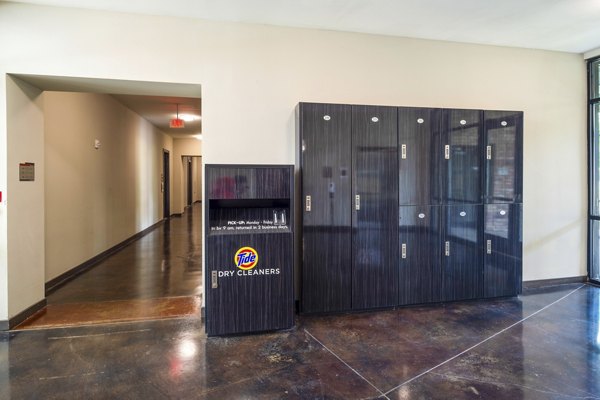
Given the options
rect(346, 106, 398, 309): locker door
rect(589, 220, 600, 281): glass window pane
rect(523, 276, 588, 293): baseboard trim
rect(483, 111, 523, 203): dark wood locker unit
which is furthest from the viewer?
rect(589, 220, 600, 281): glass window pane

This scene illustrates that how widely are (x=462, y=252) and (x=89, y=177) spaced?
5.41m

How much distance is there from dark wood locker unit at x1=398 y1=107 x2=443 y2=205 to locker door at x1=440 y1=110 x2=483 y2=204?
10cm

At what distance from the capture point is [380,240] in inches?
139

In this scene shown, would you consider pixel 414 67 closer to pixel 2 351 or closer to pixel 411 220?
pixel 411 220

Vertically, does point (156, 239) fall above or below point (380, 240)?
below

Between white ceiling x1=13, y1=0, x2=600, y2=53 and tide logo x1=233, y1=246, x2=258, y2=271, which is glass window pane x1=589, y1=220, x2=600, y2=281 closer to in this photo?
white ceiling x1=13, y1=0, x2=600, y2=53

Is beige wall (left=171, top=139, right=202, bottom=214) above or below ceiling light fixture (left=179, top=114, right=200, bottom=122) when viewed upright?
below

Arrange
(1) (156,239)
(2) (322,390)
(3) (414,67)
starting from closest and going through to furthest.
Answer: (2) (322,390) → (3) (414,67) → (1) (156,239)

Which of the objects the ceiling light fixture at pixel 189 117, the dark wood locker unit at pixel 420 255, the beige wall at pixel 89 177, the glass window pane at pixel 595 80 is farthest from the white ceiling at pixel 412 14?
the ceiling light fixture at pixel 189 117

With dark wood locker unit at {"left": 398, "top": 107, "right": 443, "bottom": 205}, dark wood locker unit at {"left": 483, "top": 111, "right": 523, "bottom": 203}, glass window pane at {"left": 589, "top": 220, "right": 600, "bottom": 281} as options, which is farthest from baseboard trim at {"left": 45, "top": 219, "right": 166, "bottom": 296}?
glass window pane at {"left": 589, "top": 220, "right": 600, "bottom": 281}

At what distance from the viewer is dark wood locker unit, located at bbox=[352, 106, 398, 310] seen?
3.47m

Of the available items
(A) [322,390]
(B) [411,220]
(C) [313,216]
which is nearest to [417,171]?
(B) [411,220]

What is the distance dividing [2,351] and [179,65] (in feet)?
9.57

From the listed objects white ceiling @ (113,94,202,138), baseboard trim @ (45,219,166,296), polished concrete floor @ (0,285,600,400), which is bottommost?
polished concrete floor @ (0,285,600,400)
